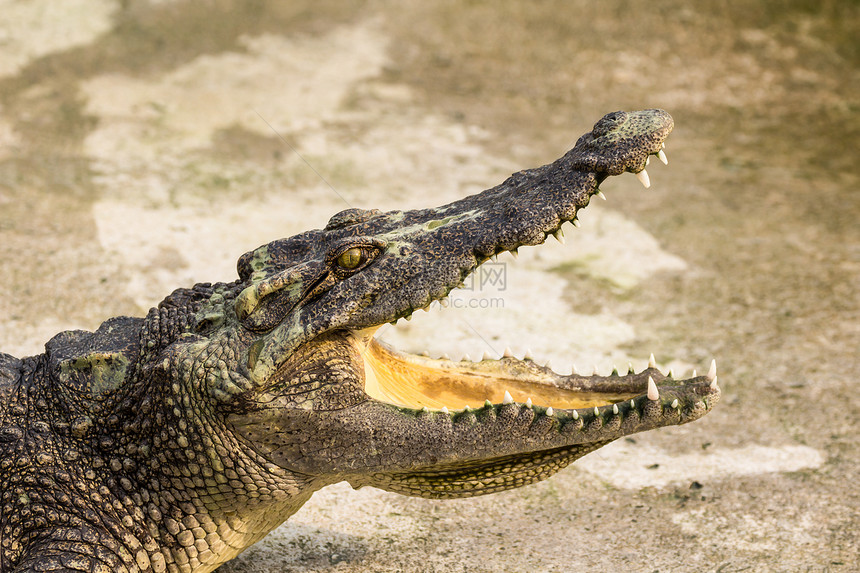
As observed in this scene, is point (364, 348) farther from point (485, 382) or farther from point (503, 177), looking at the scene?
point (503, 177)

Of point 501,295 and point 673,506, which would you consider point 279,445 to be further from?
point 501,295

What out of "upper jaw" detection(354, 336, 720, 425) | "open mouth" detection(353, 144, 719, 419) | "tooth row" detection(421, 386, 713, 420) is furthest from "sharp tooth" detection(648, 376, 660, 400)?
"open mouth" detection(353, 144, 719, 419)

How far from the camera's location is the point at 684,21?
11.9 m

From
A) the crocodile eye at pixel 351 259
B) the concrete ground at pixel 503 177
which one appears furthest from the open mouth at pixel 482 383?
the concrete ground at pixel 503 177

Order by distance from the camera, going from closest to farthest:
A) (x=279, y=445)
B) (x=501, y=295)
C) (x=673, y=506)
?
(x=279, y=445), (x=673, y=506), (x=501, y=295)

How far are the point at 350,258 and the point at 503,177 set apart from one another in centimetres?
568

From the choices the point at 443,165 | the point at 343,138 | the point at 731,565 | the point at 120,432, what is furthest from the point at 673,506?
the point at 343,138

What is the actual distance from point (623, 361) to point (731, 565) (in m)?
2.31

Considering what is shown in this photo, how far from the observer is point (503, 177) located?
8.88 meters

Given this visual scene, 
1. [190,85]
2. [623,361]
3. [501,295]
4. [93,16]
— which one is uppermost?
[93,16]

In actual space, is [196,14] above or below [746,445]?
above

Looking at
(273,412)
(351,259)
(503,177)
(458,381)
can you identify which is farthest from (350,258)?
(503,177)

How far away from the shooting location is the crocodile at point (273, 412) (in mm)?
3295

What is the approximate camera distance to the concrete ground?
460 centimetres
